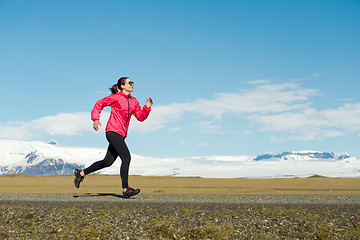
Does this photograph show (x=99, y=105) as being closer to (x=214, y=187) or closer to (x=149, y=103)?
(x=149, y=103)

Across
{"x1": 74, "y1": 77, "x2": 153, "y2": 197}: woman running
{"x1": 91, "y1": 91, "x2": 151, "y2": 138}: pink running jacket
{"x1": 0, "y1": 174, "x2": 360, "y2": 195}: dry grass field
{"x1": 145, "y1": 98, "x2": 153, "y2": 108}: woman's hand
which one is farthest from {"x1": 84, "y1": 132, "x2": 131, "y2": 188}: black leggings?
{"x1": 0, "y1": 174, "x2": 360, "y2": 195}: dry grass field

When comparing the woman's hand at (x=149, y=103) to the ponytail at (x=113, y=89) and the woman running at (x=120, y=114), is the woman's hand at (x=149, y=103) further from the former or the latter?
the ponytail at (x=113, y=89)

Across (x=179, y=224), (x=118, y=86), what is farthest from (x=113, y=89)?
(x=179, y=224)

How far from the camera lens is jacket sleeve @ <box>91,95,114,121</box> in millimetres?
9258

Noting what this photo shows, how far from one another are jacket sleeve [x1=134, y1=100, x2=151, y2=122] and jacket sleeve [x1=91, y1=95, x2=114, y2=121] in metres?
0.68

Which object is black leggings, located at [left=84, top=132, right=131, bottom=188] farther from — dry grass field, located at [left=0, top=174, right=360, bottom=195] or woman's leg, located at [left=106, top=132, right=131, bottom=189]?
dry grass field, located at [left=0, top=174, right=360, bottom=195]

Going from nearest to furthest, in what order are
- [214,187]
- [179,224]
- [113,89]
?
[179,224] → [113,89] → [214,187]

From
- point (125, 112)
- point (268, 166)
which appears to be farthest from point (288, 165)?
point (125, 112)

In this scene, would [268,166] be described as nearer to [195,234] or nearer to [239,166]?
[239,166]

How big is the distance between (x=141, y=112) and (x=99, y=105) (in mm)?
1056

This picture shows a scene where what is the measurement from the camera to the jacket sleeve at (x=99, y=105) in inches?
364

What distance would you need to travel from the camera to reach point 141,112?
9.86 m

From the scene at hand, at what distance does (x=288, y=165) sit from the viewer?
4899 inches

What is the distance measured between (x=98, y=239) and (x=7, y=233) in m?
1.52
